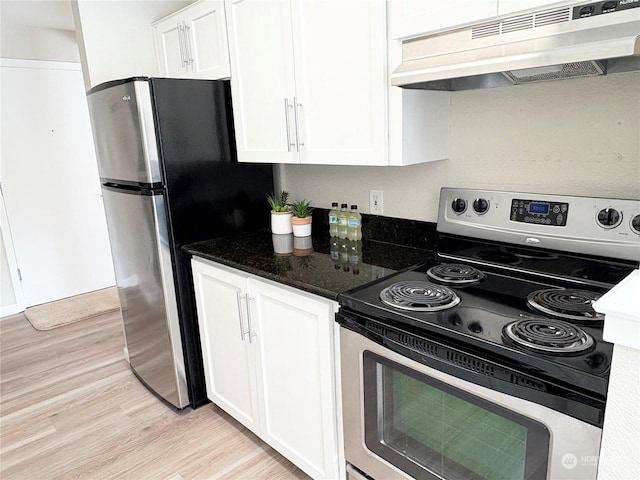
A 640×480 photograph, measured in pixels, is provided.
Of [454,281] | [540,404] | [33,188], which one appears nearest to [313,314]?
[454,281]

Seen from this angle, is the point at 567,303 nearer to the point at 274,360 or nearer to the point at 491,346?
the point at 491,346

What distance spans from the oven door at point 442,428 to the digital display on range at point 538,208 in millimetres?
693

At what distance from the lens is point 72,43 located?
3.83 metres

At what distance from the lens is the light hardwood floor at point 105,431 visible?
1989mm

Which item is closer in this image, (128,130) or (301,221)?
(128,130)

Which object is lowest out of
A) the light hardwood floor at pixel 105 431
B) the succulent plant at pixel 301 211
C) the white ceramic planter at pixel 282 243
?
the light hardwood floor at pixel 105 431

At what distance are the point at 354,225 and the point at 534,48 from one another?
1124mm

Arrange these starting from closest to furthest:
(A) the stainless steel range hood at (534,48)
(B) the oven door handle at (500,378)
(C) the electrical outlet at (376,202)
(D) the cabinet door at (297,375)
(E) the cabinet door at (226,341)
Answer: (B) the oven door handle at (500,378) < (A) the stainless steel range hood at (534,48) < (D) the cabinet door at (297,375) < (E) the cabinet door at (226,341) < (C) the electrical outlet at (376,202)

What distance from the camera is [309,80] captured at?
1746 millimetres

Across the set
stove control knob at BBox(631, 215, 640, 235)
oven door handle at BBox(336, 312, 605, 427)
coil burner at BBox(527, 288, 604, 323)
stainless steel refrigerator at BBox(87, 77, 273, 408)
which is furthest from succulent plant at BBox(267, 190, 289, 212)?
stove control knob at BBox(631, 215, 640, 235)

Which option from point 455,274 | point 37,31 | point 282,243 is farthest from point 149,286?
point 37,31

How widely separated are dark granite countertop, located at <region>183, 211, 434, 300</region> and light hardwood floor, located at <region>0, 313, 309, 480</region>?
0.89 m

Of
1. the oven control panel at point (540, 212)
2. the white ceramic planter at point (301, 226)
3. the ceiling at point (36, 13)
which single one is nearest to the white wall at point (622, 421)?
the oven control panel at point (540, 212)

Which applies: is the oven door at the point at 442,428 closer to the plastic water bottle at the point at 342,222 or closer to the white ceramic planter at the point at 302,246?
the white ceramic planter at the point at 302,246
